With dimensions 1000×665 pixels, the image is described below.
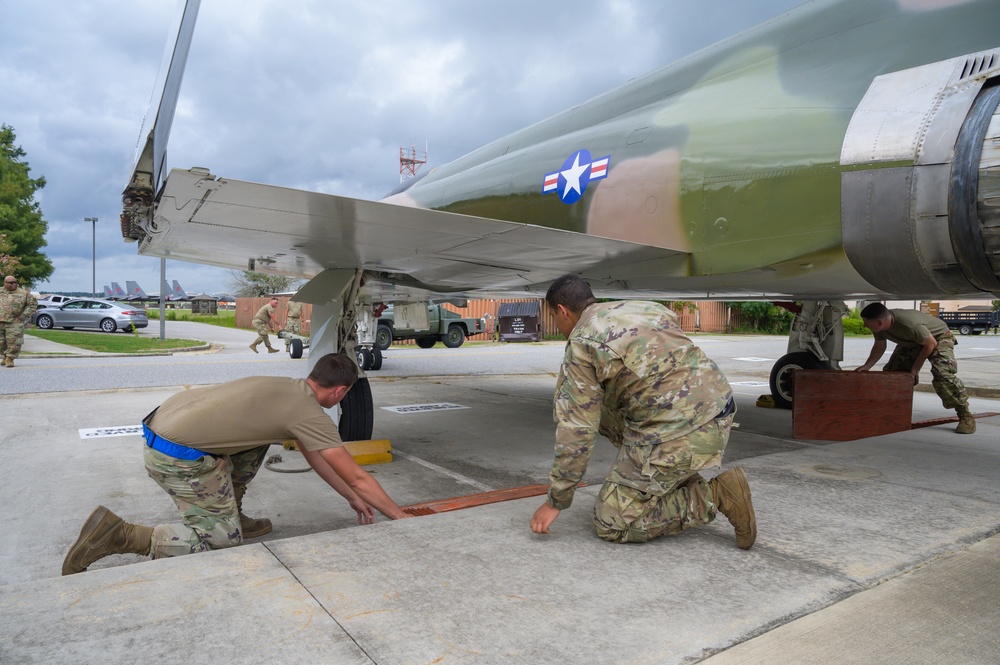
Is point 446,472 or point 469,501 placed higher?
point 469,501

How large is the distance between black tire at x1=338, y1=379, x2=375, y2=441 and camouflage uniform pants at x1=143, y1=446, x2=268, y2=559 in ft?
8.79

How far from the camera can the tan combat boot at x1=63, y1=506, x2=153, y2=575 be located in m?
2.92

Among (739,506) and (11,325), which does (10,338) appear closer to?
(11,325)

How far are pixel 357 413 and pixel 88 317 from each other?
30.5 meters

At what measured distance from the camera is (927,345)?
6449 millimetres

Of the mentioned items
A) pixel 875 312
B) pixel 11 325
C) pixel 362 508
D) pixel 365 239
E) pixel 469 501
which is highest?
pixel 365 239

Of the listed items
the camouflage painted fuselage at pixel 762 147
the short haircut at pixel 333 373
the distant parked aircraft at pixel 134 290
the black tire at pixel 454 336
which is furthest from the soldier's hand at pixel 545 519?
the distant parked aircraft at pixel 134 290

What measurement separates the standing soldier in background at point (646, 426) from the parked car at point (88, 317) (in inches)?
1256

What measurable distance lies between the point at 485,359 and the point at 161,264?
41.6ft

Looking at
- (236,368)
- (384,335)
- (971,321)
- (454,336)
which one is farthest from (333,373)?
(971,321)

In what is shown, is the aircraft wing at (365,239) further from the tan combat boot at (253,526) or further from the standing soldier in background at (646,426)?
the tan combat boot at (253,526)

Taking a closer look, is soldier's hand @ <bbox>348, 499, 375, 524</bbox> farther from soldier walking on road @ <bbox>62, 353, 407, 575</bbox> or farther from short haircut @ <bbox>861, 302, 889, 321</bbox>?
short haircut @ <bbox>861, 302, 889, 321</bbox>

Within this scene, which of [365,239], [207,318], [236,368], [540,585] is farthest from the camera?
[207,318]

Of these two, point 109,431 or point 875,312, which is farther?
point 109,431
